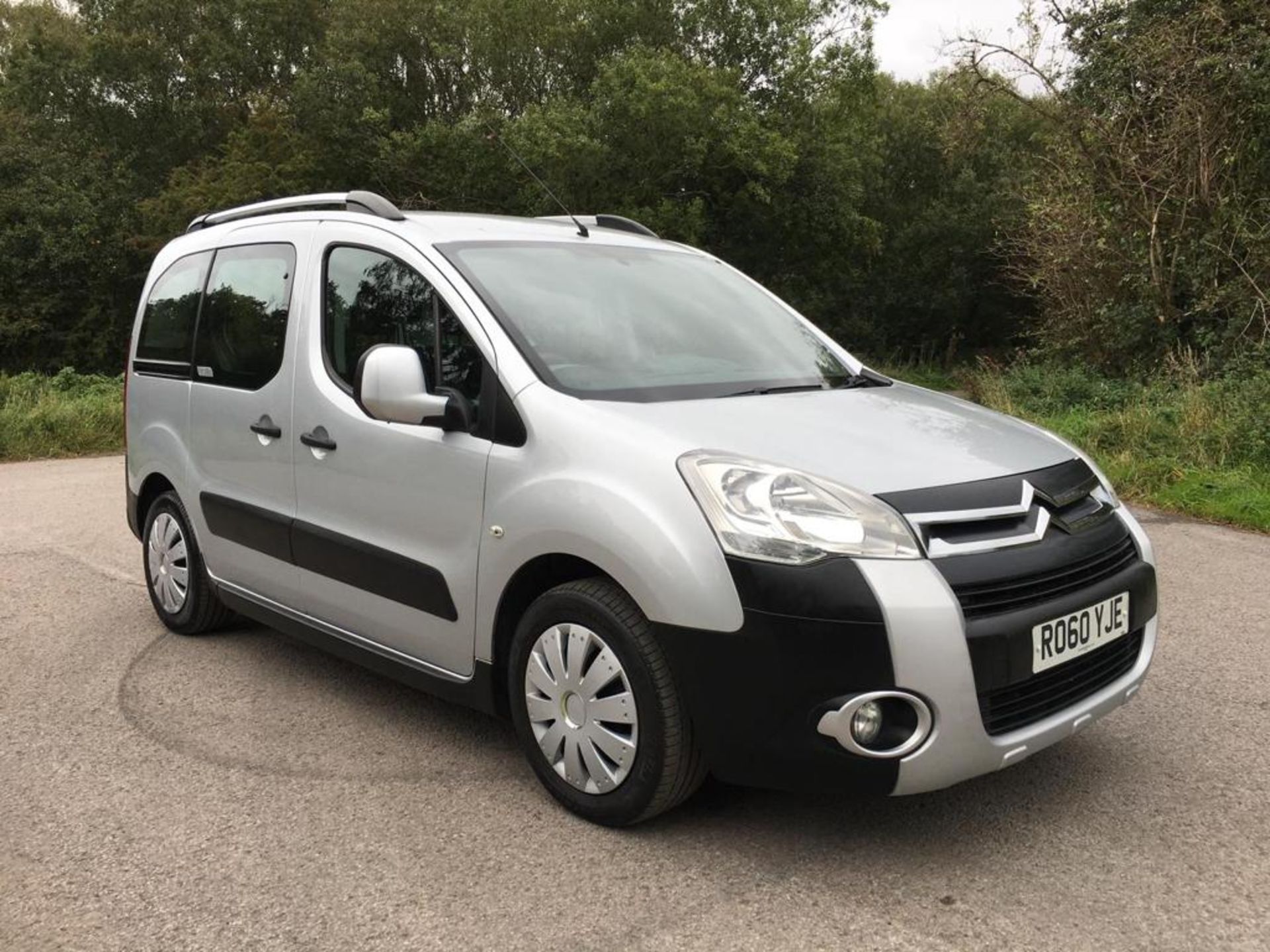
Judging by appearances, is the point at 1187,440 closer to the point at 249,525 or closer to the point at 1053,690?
the point at 1053,690

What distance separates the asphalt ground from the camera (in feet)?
8.25

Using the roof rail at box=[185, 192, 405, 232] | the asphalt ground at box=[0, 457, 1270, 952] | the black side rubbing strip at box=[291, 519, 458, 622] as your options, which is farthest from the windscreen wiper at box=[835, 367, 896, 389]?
the roof rail at box=[185, 192, 405, 232]

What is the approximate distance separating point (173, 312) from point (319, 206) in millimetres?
1078

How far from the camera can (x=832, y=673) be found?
2.54m

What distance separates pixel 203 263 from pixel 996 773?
12.2 ft

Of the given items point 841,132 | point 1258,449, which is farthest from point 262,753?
point 841,132

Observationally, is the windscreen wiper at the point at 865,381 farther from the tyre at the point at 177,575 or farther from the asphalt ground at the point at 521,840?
the tyre at the point at 177,575

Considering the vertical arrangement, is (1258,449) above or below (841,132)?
below

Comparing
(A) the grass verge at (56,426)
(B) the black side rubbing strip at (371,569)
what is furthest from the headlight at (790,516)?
(A) the grass verge at (56,426)

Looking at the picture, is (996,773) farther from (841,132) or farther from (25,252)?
(25,252)

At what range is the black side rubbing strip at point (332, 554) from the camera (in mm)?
3326

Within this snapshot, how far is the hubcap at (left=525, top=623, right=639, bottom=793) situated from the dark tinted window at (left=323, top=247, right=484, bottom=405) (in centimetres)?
78

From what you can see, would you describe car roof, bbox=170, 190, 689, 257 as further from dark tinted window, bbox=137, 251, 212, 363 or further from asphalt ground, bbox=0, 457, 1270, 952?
asphalt ground, bbox=0, 457, 1270, 952

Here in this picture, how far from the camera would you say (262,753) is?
3555mm
